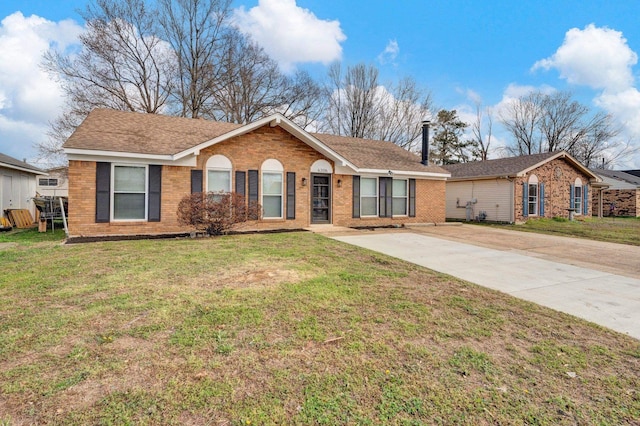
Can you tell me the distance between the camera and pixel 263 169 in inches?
471

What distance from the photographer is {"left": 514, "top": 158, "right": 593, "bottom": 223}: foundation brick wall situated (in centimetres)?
1823

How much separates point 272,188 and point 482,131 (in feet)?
115

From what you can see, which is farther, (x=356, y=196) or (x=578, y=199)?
(x=578, y=199)

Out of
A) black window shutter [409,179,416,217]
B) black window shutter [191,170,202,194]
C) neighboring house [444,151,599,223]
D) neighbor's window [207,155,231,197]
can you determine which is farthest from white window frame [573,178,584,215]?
black window shutter [191,170,202,194]

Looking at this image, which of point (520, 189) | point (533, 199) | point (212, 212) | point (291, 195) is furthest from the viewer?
point (533, 199)

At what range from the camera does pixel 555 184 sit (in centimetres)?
1988

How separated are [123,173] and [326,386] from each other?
10113 mm

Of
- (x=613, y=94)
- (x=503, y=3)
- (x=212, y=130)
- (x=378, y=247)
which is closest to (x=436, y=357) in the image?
(x=378, y=247)

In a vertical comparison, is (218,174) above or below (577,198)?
above

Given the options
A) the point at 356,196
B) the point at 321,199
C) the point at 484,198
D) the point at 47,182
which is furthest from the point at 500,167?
the point at 47,182

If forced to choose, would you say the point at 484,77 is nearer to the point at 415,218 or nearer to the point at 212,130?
the point at 415,218

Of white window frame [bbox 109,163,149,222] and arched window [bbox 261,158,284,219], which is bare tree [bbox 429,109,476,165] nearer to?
arched window [bbox 261,158,284,219]

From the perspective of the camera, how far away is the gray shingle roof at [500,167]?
1816cm

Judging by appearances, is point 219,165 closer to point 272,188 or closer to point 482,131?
point 272,188
